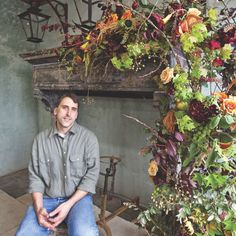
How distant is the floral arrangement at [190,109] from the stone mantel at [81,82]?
0.37ft

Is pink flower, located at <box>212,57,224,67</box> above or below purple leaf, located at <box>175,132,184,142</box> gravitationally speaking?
above

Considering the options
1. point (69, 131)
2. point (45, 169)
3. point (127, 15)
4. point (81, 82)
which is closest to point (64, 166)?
point (45, 169)

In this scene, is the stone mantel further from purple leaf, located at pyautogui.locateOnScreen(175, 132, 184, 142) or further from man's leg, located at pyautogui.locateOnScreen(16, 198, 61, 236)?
man's leg, located at pyautogui.locateOnScreen(16, 198, 61, 236)

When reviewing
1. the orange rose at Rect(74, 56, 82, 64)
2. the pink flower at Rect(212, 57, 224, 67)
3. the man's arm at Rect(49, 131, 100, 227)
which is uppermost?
the orange rose at Rect(74, 56, 82, 64)

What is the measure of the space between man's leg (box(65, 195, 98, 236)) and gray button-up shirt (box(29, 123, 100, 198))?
4.5 inches

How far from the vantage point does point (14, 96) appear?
3184mm

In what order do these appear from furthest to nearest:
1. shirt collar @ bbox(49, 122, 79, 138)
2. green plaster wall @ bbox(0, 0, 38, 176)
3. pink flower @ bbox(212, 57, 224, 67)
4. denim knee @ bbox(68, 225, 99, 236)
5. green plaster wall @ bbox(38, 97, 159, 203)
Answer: green plaster wall @ bbox(0, 0, 38, 176), green plaster wall @ bbox(38, 97, 159, 203), shirt collar @ bbox(49, 122, 79, 138), denim knee @ bbox(68, 225, 99, 236), pink flower @ bbox(212, 57, 224, 67)

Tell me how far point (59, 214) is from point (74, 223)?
0.39ft

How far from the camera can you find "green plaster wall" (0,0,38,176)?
3025 millimetres

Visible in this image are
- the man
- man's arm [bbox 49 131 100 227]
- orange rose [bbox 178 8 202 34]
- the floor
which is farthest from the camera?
the floor

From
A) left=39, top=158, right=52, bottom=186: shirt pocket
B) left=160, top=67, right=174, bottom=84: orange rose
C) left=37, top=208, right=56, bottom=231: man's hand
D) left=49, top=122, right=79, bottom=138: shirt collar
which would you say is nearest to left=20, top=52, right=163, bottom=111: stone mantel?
left=160, top=67, right=174, bottom=84: orange rose

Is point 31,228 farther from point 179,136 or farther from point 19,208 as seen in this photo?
point 19,208

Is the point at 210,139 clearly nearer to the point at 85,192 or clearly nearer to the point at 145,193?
the point at 85,192

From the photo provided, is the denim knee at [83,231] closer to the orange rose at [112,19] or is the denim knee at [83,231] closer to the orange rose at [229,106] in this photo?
the orange rose at [229,106]
